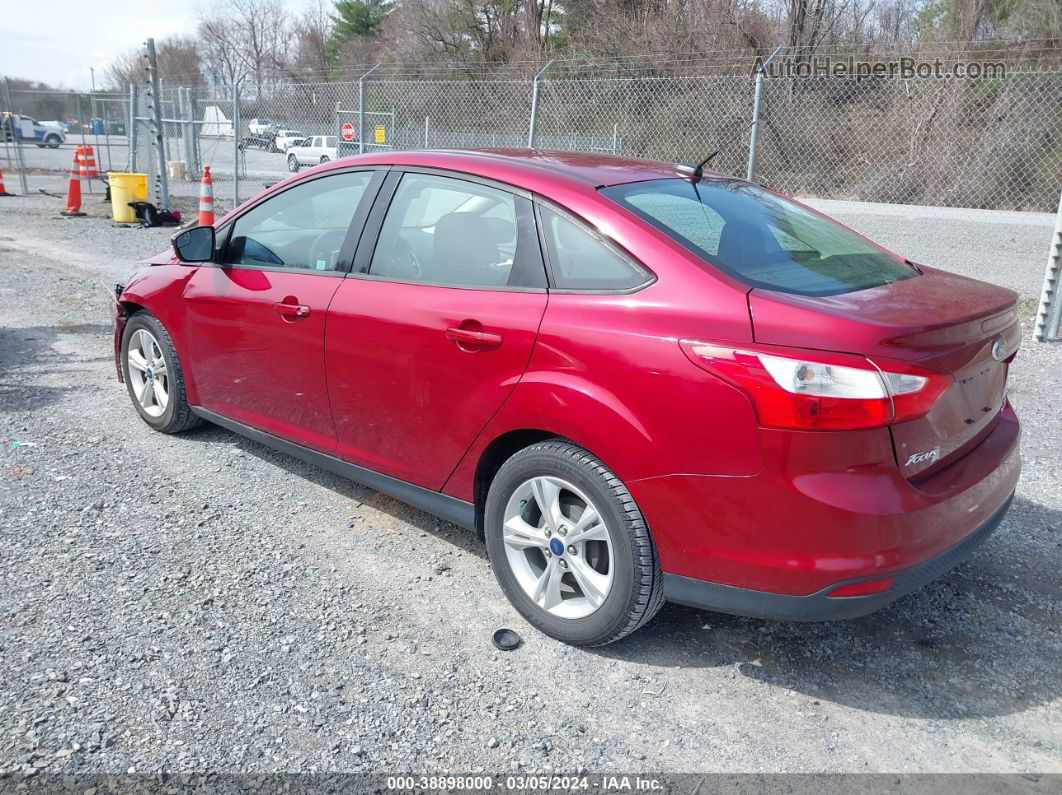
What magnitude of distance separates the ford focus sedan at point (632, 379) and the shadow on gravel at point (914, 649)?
1.39 feet

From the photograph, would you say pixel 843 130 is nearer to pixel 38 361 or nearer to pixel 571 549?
pixel 38 361

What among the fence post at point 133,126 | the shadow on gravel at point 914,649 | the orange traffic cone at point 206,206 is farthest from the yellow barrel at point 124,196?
the shadow on gravel at point 914,649

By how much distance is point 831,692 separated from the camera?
2.89 m

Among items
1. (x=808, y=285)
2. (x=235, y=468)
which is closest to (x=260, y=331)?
(x=235, y=468)

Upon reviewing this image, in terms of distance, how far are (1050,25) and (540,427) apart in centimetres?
2003

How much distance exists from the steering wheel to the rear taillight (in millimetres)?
2070

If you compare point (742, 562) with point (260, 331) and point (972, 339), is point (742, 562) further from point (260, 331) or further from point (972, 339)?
point (260, 331)

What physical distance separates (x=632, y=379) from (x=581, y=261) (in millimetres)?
547

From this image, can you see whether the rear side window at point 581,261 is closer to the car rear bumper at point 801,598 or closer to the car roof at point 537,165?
the car roof at point 537,165

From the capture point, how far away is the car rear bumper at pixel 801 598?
2586 mm

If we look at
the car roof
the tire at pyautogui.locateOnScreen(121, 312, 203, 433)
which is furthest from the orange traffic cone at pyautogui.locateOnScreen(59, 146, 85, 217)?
the car roof

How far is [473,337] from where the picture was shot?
3.17 metres

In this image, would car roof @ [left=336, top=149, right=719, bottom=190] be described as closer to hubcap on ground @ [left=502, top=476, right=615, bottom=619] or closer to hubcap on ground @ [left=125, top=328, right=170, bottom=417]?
hubcap on ground @ [left=502, top=476, right=615, bottom=619]

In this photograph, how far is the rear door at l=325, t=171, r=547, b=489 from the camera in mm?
3148
